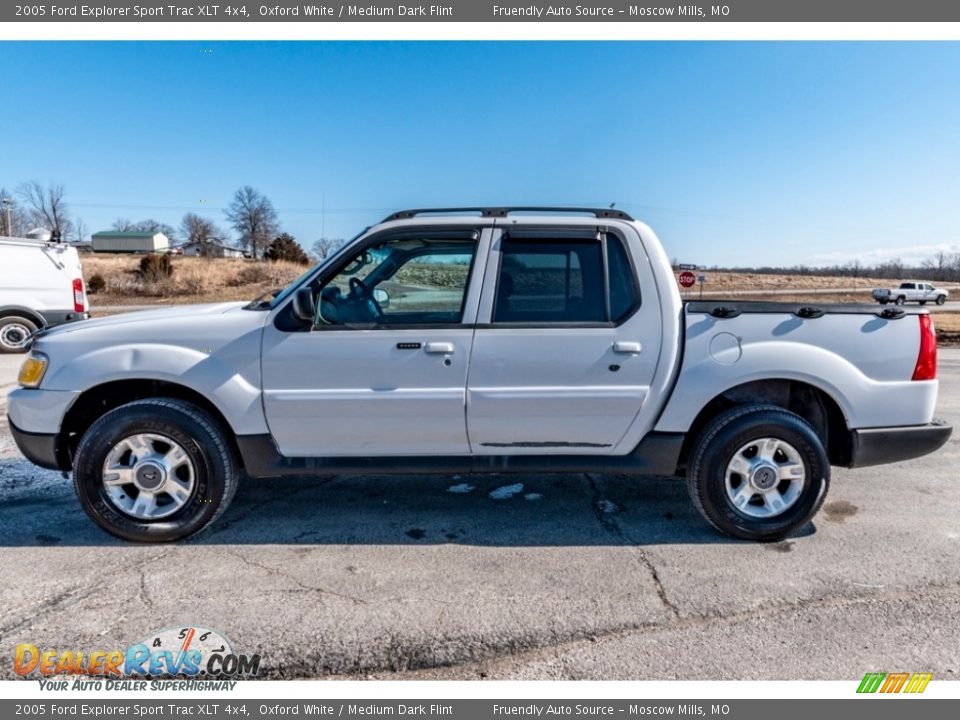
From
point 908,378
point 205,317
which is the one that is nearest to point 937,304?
point 908,378

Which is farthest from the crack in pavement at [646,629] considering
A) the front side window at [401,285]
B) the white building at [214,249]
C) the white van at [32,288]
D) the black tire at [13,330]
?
the white building at [214,249]

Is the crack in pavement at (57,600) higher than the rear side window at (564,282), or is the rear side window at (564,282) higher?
the rear side window at (564,282)

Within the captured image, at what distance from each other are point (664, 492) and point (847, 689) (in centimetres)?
192

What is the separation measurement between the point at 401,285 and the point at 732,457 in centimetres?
218

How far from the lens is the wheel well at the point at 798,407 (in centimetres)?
331

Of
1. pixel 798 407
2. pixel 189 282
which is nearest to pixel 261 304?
pixel 798 407

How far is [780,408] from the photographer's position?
127 inches

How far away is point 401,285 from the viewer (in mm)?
3297

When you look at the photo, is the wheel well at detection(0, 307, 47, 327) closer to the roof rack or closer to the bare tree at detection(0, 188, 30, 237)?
the roof rack

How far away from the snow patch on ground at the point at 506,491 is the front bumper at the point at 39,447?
8.89 ft

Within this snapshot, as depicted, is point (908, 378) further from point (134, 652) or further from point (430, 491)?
point (134, 652)

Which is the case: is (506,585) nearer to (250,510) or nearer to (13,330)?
(250,510)

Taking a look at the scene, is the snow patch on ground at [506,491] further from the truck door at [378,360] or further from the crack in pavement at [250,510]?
the crack in pavement at [250,510]

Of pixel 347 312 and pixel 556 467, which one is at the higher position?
pixel 347 312
